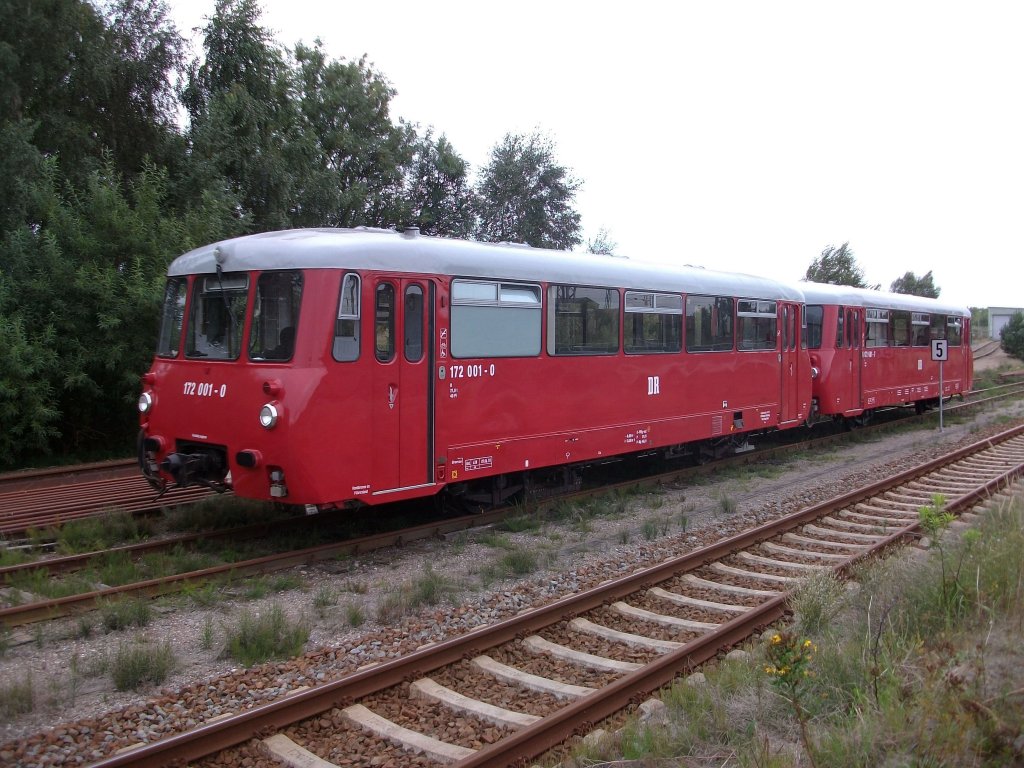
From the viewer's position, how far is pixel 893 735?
3639 millimetres

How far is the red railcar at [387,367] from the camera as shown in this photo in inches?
295

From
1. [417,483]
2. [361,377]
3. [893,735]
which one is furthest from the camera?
[417,483]

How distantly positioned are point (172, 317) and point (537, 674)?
228 inches

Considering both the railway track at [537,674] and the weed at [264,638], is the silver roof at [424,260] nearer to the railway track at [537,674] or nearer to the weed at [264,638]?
the weed at [264,638]

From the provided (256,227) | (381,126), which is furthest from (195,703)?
(381,126)

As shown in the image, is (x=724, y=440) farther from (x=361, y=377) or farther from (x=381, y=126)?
(x=381, y=126)

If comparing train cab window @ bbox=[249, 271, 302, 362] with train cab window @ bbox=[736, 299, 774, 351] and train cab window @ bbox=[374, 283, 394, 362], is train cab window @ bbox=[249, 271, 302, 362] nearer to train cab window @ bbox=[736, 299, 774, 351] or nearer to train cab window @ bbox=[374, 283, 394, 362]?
train cab window @ bbox=[374, 283, 394, 362]

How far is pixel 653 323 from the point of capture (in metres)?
11.6

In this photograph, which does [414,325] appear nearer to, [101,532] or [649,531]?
[649,531]

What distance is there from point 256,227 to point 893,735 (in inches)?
713

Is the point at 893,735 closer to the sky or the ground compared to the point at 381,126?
closer to the ground

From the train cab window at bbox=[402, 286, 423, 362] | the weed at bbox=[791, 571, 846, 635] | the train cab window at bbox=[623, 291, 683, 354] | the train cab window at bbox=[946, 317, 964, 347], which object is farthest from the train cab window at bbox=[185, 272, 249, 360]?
the train cab window at bbox=[946, 317, 964, 347]

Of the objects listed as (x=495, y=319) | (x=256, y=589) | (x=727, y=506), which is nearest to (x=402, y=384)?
(x=495, y=319)

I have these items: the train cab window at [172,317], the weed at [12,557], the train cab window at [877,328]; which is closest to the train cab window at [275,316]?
the train cab window at [172,317]
